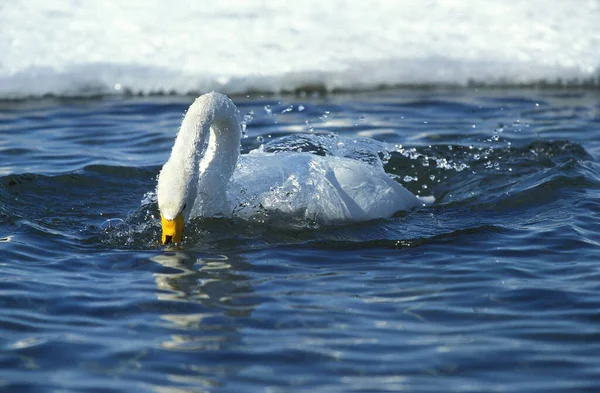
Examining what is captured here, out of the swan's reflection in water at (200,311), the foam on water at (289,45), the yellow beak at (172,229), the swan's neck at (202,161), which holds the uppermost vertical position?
the foam on water at (289,45)

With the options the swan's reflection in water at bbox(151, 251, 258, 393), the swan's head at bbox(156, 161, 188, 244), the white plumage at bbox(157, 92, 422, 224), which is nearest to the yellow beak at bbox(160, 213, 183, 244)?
the swan's head at bbox(156, 161, 188, 244)

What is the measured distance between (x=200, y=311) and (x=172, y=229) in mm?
993

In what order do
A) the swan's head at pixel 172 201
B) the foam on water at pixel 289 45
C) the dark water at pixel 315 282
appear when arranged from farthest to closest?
the foam on water at pixel 289 45, the swan's head at pixel 172 201, the dark water at pixel 315 282

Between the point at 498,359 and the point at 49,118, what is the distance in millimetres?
7472

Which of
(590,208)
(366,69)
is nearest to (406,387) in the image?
(590,208)

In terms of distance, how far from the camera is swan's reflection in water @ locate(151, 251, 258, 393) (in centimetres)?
444

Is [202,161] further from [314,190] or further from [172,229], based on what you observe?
[172,229]

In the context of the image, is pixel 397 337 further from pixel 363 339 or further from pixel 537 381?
pixel 537 381

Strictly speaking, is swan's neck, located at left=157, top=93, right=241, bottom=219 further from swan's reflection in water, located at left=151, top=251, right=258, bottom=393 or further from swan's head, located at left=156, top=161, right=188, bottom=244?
swan's reflection in water, located at left=151, top=251, right=258, bottom=393

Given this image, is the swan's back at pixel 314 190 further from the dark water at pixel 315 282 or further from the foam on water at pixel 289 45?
the foam on water at pixel 289 45

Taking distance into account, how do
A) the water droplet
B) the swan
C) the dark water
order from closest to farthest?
the dark water, the swan, the water droplet

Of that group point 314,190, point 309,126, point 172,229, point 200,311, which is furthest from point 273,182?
point 309,126

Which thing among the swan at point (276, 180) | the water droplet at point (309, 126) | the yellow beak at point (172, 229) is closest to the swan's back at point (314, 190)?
the swan at point (276, 180)

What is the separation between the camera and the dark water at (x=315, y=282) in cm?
444
